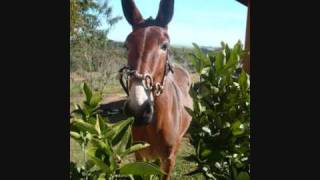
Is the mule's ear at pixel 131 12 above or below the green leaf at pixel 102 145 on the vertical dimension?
above

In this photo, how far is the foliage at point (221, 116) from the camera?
218cm

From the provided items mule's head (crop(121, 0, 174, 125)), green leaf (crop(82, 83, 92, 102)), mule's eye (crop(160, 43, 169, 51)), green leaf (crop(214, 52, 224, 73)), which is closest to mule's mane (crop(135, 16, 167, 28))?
mule's head (crop(121, 0, 174, 125))

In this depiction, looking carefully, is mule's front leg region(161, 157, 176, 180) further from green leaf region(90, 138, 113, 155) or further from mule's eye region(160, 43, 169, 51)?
green leaf region(90, 138, 113, 155)

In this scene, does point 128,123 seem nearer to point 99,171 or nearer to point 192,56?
point 99,171

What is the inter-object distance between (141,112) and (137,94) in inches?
6.1

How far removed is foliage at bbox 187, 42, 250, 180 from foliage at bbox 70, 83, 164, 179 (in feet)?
1.56

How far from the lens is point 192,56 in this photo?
242cm

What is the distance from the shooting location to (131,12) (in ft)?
8.74

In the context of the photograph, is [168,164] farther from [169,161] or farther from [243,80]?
[243,80]

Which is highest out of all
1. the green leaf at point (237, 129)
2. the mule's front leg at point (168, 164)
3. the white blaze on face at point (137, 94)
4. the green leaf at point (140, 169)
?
the white blaze on face at point (137, 94)

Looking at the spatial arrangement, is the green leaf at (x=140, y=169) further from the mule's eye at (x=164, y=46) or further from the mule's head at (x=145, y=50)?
the mule's eye at (x=164, y=46)

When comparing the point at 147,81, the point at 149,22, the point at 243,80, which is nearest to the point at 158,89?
the point at 147,81

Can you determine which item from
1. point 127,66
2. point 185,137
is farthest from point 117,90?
point 185,137

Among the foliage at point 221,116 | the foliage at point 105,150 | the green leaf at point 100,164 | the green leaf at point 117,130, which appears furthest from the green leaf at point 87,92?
the foliage at point 221,116
